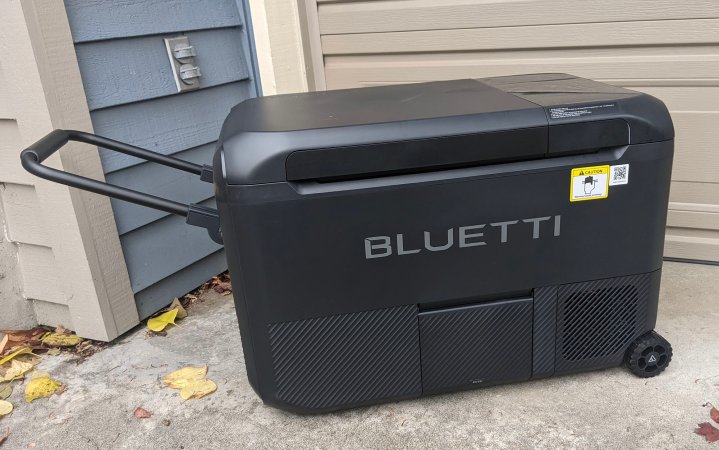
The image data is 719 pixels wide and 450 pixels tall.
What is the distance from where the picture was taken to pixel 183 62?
2092 mm

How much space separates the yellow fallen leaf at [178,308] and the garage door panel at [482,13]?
1286 mm

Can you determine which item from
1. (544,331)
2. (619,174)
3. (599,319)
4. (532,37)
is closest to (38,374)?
(544,331)

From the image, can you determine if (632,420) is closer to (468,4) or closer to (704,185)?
(704,185)

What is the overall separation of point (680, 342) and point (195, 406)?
144 centimetres

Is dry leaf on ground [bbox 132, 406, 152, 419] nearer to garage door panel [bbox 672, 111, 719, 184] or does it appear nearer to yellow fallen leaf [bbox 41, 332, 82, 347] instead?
yellow fallen leaf [bbox 41, 332, 82, 347]

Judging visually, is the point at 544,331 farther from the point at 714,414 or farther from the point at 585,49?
the point at 585,49

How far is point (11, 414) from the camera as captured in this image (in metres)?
1.63

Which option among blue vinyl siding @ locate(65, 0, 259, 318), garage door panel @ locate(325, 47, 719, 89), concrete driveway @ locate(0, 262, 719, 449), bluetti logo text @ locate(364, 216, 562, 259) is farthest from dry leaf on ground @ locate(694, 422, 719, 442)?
blue vinyl siding @ locate(65, 0, 259, 318)

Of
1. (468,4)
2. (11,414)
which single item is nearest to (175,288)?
(11,414)

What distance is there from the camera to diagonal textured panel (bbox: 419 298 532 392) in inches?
55.7

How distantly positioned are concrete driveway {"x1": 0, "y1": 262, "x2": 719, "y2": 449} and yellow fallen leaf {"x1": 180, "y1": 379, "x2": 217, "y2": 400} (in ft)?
0.07

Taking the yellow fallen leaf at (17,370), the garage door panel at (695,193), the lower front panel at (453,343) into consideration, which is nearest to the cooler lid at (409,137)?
the lower front panel at (453,343)

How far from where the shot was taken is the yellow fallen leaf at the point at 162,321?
2010 mm

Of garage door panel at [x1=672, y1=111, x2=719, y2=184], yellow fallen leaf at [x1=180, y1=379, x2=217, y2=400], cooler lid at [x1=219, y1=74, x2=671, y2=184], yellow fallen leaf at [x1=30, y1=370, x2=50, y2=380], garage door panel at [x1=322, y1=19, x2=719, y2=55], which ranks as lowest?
yellow fallen leaf at [x1=30, y1=370, x2=50, y2=380]
